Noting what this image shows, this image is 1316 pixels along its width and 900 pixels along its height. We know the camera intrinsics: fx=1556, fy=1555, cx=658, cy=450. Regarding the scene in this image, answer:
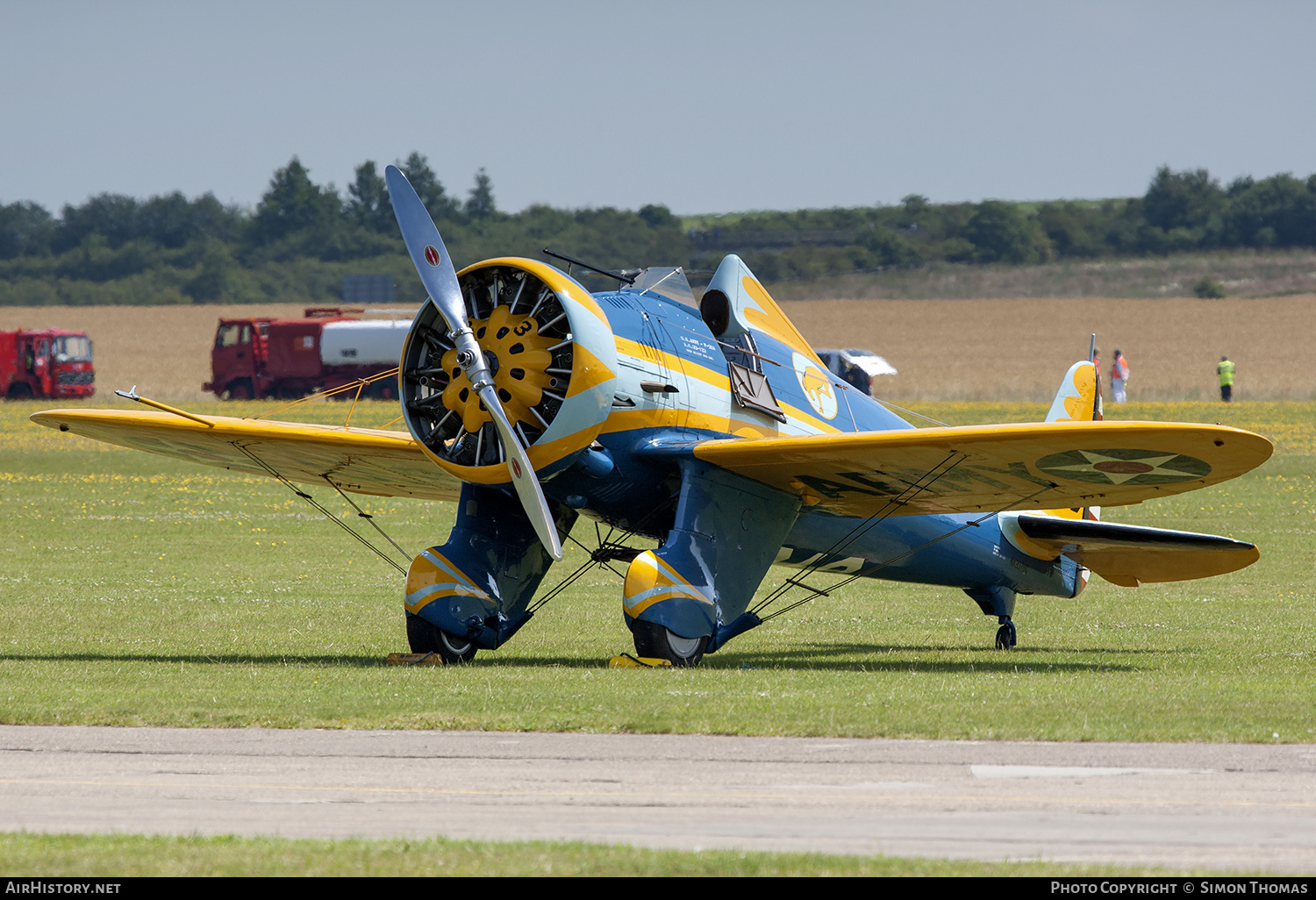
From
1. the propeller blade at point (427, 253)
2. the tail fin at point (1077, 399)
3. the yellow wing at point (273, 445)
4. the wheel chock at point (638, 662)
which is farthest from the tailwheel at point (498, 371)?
the tail fin at point (1077, 399)

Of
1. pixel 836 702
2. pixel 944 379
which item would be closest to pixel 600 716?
pixel 836 702

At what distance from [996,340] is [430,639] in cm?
7424

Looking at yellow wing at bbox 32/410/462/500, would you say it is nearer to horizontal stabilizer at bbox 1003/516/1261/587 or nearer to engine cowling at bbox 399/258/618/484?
engine cowling at bbox 399/258/618/484

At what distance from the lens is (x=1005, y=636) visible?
15531 mm

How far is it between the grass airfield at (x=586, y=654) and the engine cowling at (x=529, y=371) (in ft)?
5.75

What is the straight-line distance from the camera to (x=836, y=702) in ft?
33.6

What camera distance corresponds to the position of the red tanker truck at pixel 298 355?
213 feet

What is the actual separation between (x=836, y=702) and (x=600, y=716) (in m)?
1.68

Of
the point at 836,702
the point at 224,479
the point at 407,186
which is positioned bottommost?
the point at 224,479

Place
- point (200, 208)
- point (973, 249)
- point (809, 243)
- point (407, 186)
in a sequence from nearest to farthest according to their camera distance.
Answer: point (407, 186) → point (809, 243) → point (973, 249) → point (200, 208)

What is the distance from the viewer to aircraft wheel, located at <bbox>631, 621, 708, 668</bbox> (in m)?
12.1

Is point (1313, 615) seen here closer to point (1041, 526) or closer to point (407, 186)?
point (1041, 526)

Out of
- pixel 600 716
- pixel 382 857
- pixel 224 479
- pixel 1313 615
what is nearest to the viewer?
pixel 382 857

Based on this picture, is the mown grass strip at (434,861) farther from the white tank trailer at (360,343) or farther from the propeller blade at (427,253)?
the white tank trailer at (360,343)
